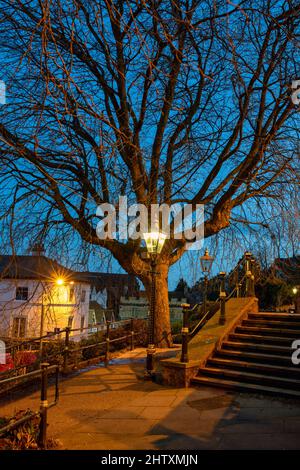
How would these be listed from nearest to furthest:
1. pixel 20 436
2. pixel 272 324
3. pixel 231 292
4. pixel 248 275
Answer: pixel 20 436 → pixel 272 324 → pixel 231 292 → pixel 248 275

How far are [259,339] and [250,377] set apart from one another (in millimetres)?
1732

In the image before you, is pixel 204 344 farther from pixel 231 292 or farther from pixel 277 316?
pixel 231 292

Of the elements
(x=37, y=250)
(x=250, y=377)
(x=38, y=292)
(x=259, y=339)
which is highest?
(x=37, y=250)

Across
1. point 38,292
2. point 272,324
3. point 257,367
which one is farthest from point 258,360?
point 38,292

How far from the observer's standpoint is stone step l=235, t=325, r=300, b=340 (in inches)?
397

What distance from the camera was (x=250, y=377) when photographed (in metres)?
8.62

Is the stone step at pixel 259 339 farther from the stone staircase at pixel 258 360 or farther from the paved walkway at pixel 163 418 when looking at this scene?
the paved walkway at pixel 163 418

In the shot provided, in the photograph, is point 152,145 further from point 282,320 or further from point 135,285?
point 282,320

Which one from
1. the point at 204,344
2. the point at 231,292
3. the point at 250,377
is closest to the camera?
the point at 250,377

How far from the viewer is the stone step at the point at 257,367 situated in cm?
852

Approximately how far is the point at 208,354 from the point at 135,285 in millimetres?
5247

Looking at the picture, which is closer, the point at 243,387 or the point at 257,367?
the point at 243,387

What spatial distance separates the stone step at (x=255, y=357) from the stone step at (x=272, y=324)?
4.22 ft
